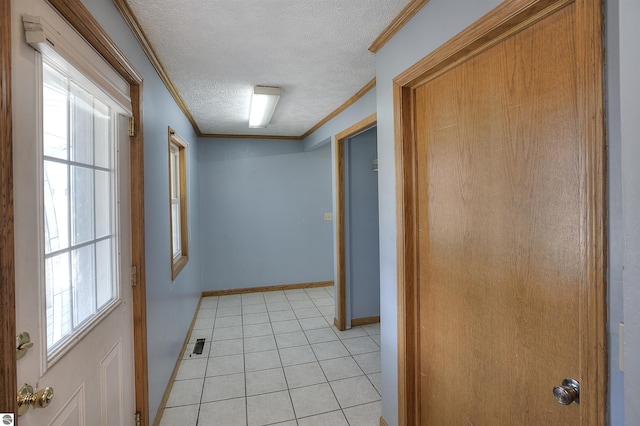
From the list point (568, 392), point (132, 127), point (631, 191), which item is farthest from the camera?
point (132, 127)

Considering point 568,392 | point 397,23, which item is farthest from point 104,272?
point 397,23

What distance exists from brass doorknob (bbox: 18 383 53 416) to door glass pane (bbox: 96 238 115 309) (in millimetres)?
509

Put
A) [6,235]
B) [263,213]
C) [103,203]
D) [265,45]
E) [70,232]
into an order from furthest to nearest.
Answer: [263,213] < [265,45] < [103,203] < [70,232] < [6,235]

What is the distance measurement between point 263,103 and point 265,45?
1.00 metres

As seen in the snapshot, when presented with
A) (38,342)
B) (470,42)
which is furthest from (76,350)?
(470,42)

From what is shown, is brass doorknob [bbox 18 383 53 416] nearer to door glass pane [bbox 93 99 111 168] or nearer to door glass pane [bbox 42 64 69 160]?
door glass pane [bbox 42 64 69 160]

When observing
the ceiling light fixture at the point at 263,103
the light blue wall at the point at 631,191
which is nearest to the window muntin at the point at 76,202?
the ceiling light fixture at the point at 263,103

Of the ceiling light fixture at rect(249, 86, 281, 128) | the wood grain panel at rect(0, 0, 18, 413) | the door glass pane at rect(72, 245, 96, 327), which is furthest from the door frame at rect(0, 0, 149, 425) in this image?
the ceiling light fixture at rect(249, 86, 281, 128)

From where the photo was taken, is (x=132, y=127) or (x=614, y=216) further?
(x=132, y=127)

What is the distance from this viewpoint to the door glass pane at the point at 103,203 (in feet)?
4.48

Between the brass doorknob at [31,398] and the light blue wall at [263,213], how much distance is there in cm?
391

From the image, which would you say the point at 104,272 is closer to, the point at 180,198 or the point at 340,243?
the point at 180,198

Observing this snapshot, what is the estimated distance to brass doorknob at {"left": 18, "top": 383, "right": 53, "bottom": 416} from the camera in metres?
0.82

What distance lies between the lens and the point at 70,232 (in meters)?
1.14
